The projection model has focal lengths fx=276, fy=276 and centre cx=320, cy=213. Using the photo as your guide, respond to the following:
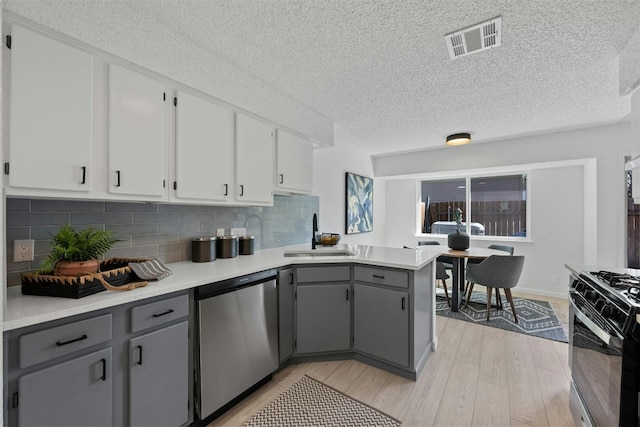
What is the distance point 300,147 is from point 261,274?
1461 millimetres

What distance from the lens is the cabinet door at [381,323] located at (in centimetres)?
214

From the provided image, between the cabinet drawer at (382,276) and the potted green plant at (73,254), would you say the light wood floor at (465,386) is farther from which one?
the potted green plant at (73,254)

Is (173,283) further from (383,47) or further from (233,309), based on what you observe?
(383,47)

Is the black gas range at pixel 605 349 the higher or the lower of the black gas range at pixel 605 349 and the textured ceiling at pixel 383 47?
the lower

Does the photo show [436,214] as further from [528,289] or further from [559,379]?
[559,379]

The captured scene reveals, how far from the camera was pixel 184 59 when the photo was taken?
1.82 m

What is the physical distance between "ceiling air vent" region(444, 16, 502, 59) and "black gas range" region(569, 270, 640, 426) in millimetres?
1561

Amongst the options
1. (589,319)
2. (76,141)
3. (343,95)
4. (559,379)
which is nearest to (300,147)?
(343,95)

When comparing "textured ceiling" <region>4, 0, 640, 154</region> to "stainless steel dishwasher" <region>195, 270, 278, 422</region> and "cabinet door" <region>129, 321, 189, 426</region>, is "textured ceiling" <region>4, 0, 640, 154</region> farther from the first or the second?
"cabinet door" <region>129, 321, 189, 426</region>

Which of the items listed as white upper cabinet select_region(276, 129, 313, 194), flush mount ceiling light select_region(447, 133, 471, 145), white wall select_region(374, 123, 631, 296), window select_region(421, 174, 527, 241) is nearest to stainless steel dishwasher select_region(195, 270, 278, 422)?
white upper cabinet select_region(276, 129, 313, 194)

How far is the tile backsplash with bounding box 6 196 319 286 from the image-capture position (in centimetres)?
146

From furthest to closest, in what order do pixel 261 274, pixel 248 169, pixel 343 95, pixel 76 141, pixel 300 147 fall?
1. pixel 300 147
2. pixel 343 95
3. pixel 248 169
4. pixel 261 274
5. pixel 76 141

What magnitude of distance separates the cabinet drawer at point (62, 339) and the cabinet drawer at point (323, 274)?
133cm

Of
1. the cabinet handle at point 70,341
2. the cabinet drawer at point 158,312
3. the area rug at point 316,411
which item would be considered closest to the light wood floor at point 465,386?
the area rug at point 316,411
